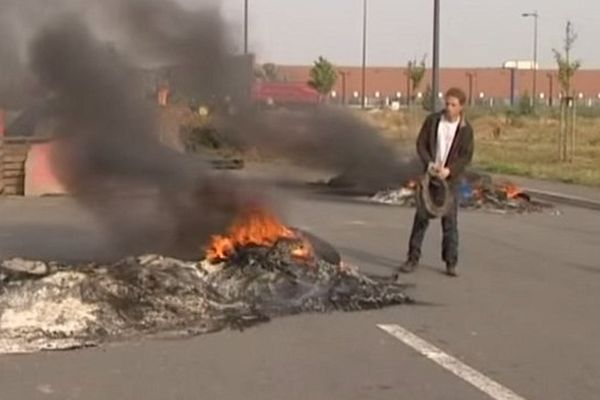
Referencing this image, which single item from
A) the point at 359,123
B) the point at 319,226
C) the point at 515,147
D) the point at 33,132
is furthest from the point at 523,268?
the point at 515,147

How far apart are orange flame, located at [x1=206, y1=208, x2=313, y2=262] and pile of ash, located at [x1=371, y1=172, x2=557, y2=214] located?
7299mm

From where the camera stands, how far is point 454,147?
9.97 m

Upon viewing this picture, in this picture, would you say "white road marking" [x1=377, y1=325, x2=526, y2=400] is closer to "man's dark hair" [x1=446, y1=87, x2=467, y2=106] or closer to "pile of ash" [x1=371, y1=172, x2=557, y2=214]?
"man's dark hair" [x1=446, y1=87, x2=467, y2=106]

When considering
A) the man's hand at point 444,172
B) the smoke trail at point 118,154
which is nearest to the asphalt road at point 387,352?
the smoke trail at point 118,154

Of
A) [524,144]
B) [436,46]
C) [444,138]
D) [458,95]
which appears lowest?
[524,144]

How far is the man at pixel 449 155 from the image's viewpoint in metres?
9.91

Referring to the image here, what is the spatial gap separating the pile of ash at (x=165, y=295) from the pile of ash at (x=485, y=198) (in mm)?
7649

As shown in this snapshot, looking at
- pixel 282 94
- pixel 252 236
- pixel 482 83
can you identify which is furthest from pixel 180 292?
pixel 482 83

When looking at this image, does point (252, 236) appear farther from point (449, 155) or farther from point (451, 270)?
point (449, 155)

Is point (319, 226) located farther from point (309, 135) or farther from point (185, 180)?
point (185, 180)

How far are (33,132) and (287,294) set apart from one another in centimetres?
641

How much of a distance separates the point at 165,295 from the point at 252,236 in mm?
1365

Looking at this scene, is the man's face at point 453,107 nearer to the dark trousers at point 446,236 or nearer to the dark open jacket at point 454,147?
the dark open jacket at point 454,147

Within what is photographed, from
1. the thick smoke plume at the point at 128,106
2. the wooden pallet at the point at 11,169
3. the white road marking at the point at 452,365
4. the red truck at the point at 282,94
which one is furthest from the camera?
the wooden pallet at the point at 11,169
